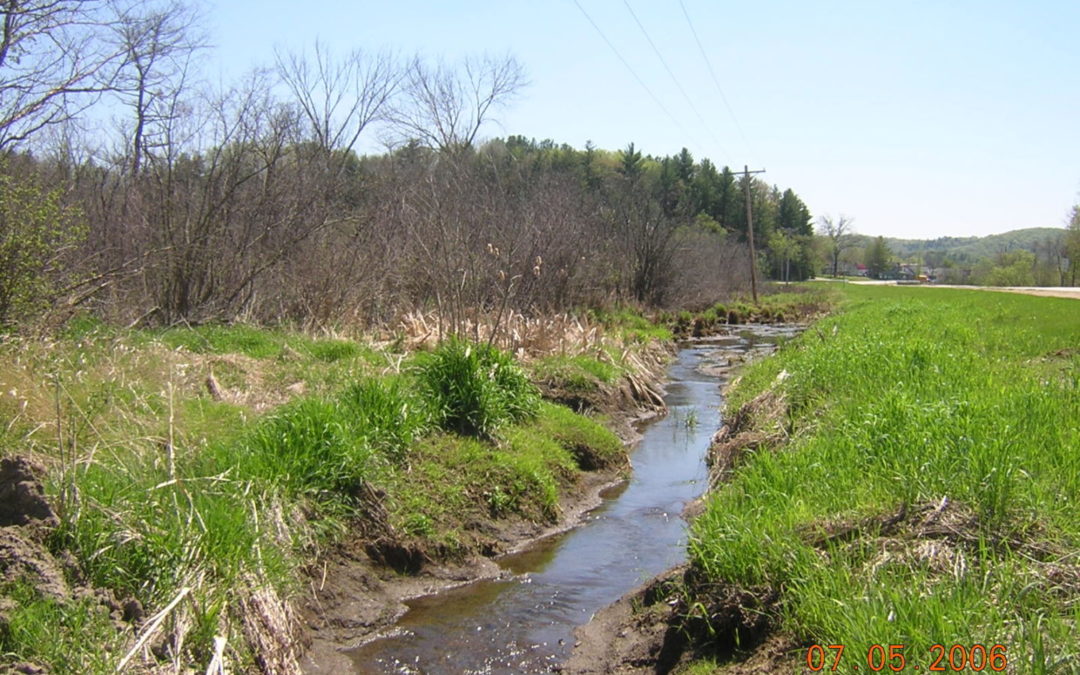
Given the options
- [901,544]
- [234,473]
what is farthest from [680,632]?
[234,473]

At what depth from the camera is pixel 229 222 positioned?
15242mm

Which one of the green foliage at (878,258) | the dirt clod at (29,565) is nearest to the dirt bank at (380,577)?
the dirt clod at (29,565)

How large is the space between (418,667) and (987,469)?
3.62 m

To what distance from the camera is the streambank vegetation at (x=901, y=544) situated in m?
3.87

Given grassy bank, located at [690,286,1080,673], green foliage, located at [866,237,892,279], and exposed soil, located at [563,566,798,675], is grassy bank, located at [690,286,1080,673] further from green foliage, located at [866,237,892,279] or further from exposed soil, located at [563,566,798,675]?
green foliage, located at [866,237,892,279]

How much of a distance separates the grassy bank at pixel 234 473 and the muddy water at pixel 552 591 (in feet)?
1.72

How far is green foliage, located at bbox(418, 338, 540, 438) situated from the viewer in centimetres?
949

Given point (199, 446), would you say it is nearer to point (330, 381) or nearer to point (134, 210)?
point (330, 381)

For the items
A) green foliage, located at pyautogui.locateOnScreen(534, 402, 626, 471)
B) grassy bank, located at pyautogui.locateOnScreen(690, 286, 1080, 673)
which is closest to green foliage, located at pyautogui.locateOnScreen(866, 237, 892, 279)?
green foliage, located at pyautogui.locateOnScreen(534, 402, 626, 471)

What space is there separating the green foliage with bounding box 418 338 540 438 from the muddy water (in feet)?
4.94

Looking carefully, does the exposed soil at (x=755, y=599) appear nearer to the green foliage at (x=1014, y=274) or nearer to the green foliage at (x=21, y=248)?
the green foliage at (x=21, y=248)

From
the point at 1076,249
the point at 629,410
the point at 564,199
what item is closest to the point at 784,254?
the point at 1076,249
